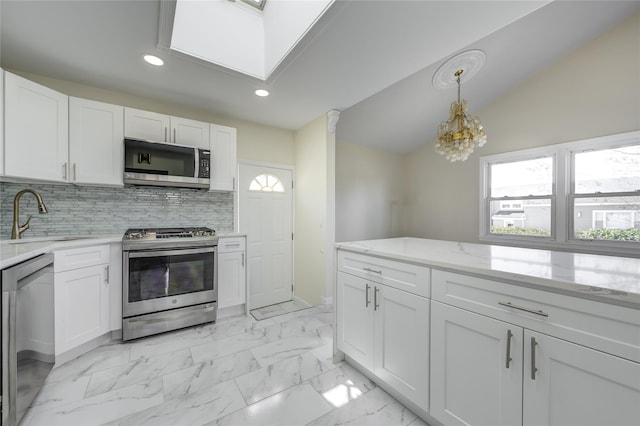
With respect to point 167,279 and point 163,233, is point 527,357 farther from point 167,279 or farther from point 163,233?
point 163,233

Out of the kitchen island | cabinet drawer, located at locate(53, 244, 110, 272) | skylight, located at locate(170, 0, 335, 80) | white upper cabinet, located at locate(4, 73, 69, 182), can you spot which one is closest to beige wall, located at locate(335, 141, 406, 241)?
skylight, located at locate(170, 0, 335, 80)

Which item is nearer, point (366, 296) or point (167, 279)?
point (366, 296)

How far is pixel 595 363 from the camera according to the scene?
2.82 feet

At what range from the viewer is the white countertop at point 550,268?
0.84 metres

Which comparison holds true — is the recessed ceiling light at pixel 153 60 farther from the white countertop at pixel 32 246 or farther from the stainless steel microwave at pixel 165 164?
the white countertop at pixel 32 246

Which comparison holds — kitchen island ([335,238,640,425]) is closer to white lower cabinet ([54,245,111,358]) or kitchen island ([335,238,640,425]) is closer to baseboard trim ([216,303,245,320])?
baseboard trim ([216,303,245,320])

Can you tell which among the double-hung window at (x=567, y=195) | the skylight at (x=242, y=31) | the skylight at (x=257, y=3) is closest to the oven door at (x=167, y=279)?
the skylight at (x=242, y=31)

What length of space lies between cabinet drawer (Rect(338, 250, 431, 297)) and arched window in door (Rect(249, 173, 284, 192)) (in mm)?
1928

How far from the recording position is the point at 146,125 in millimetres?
2592

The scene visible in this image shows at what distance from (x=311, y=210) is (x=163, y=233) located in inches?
68.8

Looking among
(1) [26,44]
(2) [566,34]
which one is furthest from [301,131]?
(2) [566,34]

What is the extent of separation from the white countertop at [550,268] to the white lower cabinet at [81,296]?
2.37 metres

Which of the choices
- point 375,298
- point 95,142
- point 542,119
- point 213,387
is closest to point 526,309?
point 375,298

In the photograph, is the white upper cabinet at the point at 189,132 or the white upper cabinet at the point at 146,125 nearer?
the white upper cabinet at the point at 146,125
